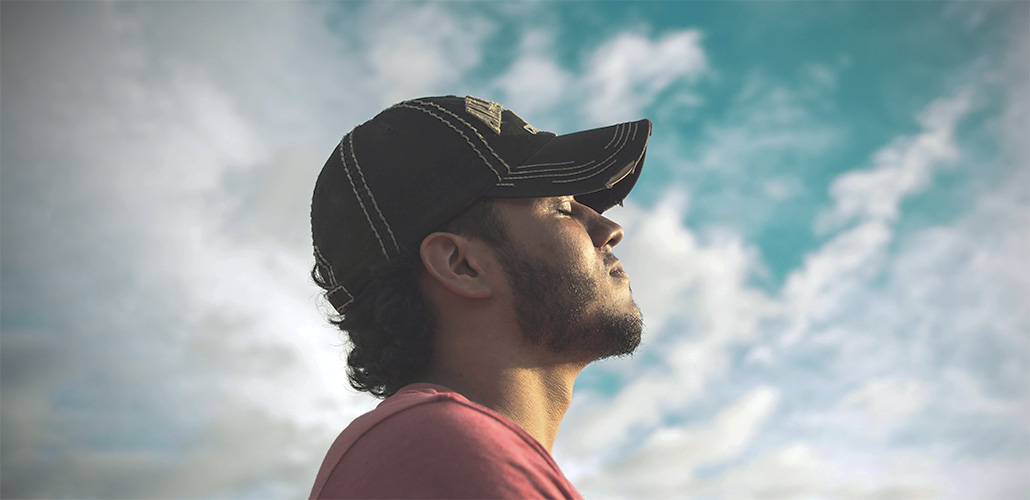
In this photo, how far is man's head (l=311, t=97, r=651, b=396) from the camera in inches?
126

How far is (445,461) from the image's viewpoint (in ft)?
6.41

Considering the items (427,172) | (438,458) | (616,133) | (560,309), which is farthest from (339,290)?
(438,458)

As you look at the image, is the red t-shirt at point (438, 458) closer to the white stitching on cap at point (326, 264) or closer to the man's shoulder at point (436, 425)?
the man's shoulder at point (436, 425)

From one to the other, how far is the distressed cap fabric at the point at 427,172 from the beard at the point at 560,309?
361 millimetres

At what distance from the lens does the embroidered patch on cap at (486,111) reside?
343cm

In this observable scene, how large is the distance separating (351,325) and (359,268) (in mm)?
378

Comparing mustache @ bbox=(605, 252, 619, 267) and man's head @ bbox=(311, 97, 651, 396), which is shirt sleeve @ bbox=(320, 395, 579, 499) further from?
mustache @ bbox=(605, 252, 619, 267)

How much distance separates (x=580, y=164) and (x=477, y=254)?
0.67 m

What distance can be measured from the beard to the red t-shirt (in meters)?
0.85

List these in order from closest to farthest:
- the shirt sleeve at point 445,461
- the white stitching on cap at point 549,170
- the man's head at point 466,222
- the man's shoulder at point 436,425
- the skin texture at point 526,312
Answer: the shirt sleeve at point 445,461, the man's shoulder at point 436,425, the skin texture at point 526,312, the man's head at point 466,222, the white stitching on cap at point 549,170

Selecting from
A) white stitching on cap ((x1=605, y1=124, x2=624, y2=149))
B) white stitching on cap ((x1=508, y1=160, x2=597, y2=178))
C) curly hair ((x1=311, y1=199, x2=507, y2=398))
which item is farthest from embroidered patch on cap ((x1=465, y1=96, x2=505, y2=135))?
white stitching on cap ((x1=605, y1=124, x2=624, y2=149))

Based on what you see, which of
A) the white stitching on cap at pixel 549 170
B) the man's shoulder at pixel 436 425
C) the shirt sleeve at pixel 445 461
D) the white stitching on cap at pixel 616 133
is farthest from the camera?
the white stitching on cap at pixel 616 133

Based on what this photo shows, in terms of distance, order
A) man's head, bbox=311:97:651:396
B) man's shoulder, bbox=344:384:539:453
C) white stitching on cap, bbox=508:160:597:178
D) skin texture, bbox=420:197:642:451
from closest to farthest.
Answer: man's shoulder, bbox=344:384:539:453
skin texture, bbox=420:197:642:451
man's head, bbox=311:97:651:396
white stitching on cap, bbox=508:160:597:178

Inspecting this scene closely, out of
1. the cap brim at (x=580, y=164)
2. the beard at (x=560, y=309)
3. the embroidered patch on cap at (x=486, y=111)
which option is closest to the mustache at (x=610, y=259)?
the beard at (x=560, y=309)
